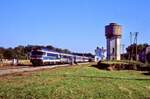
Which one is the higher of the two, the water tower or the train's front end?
the water tower

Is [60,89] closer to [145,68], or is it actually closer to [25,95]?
[25,95]

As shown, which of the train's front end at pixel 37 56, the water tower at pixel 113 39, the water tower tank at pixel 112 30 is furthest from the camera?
the water tower tank at pixel 112 30

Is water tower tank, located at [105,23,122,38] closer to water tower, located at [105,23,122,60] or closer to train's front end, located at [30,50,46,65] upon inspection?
water tower, located at [105,23,122,60]

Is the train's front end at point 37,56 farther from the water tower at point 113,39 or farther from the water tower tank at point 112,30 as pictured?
the water tower tank at point 112,30

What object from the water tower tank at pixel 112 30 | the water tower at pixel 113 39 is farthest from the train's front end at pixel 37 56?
the water tower tank at pixel 112 30

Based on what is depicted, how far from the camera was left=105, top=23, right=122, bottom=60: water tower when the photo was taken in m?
102

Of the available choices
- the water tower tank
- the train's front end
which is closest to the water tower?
the water tower tank

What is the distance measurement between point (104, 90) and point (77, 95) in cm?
228

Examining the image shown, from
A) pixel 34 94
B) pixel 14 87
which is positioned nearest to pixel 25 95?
pixel 34 94

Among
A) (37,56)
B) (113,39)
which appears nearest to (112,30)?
(113,39)

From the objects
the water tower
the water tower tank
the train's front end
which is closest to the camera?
the train's front end

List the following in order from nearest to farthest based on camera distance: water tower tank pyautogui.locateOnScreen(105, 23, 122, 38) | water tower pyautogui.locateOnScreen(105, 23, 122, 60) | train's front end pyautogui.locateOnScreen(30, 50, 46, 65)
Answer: train's front end pyautogui.locateOnScreen(30, 50, 46, 65) < water tower pyautogui.locateOnScreen(105, 23, 122, 60) < water tower tank pyautogui.locateOnScreen(105, 23, 122, 38)

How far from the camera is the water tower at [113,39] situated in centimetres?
10188

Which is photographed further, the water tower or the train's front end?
the water tower
